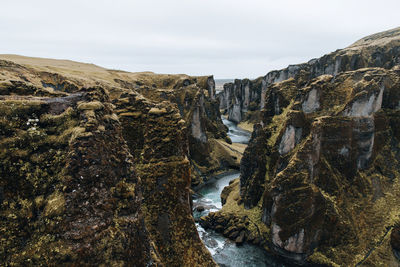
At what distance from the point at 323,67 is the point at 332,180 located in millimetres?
111189

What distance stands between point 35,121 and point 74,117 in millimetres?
2008

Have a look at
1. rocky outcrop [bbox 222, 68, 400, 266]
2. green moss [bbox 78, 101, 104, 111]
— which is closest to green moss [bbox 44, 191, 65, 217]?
green moss [bbox 78, 101, 104, 111]

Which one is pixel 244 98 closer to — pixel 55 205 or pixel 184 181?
pixel 184 181

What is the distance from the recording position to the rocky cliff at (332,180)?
36875mm

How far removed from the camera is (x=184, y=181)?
82.5ft

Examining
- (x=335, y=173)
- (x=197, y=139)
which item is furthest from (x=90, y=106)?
(x=197, y=139)

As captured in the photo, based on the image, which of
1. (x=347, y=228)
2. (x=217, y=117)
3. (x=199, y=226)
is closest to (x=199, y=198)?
(x=199, y=226)

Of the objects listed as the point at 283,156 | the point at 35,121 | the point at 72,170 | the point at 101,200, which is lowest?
the point at 283,156

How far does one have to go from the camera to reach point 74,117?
47.4 ft

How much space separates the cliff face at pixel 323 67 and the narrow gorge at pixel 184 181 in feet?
53.1

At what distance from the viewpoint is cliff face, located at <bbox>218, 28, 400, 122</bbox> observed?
376 feet

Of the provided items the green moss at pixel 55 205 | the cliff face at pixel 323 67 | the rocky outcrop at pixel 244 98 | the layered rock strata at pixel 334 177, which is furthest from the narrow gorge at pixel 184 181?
the rocky outcrop at pixel 244 98

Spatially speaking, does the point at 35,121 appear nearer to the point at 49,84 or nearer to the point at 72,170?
the point at 72,170

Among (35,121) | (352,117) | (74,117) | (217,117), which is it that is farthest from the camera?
(217,117)
